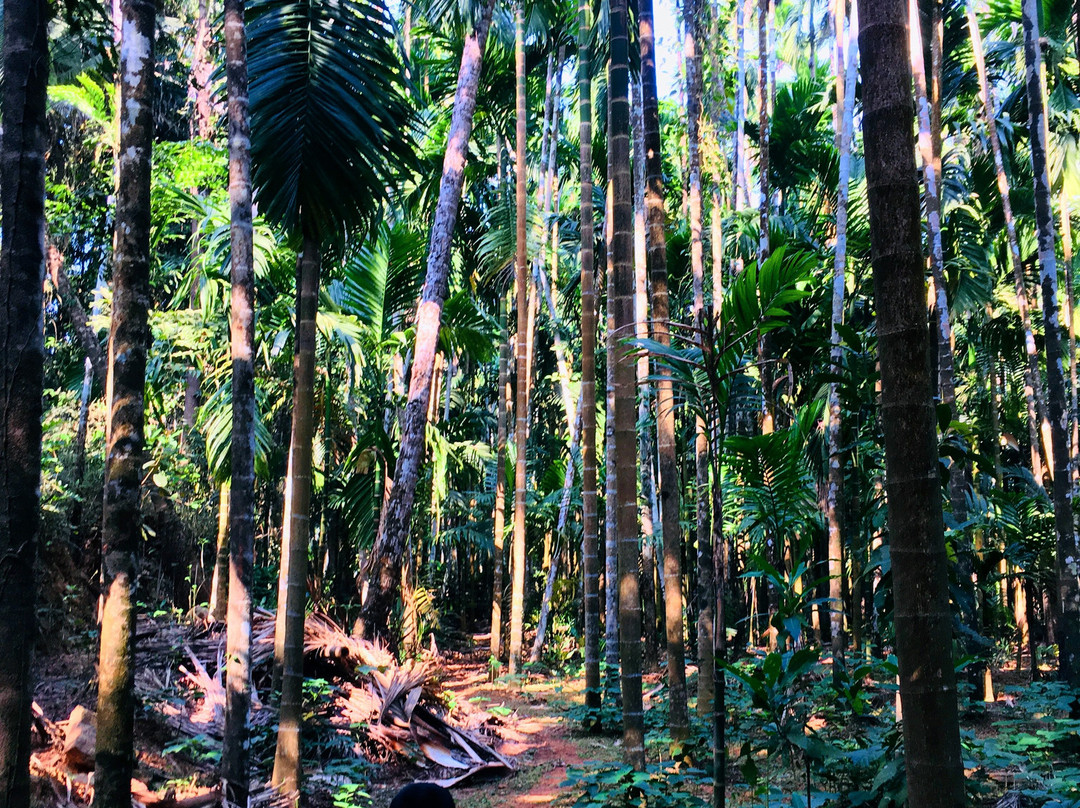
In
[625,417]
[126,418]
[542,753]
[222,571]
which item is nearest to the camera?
[126,418]

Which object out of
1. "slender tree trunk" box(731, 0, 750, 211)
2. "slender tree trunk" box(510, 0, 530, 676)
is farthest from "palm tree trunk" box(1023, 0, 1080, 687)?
"slender tree trunk" box(510, 0, 530, 676)

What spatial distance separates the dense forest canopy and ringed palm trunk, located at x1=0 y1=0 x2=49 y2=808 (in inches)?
0.7

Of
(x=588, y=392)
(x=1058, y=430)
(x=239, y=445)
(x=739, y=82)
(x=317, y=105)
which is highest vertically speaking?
(x=739, y=82)

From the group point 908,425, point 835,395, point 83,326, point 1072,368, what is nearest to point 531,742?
point 835,395

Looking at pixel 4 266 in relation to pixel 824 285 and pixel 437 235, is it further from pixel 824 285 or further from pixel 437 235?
pixel 824 285

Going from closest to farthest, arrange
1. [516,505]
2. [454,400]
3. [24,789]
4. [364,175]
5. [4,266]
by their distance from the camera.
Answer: [24,789] → [4,266] → [364,175] → [516,505] → [454,400]

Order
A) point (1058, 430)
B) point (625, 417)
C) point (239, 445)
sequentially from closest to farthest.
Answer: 1. point (239, 445)
2. point (625, 417)
3. point (1058, 430)

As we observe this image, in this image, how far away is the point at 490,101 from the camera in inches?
660

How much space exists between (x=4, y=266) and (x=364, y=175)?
289 cm

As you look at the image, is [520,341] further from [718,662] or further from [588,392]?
[718,662]

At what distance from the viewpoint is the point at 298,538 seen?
6.36 meters

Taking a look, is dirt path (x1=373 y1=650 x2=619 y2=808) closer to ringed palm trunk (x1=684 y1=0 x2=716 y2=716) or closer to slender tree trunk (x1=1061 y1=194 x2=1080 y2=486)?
ringed palm trunk (x1=684 y1=0 x2=716 y2=716)

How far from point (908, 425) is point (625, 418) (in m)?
3.85

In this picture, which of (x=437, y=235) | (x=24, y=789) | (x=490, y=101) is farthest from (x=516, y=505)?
(x=24, y=789)
